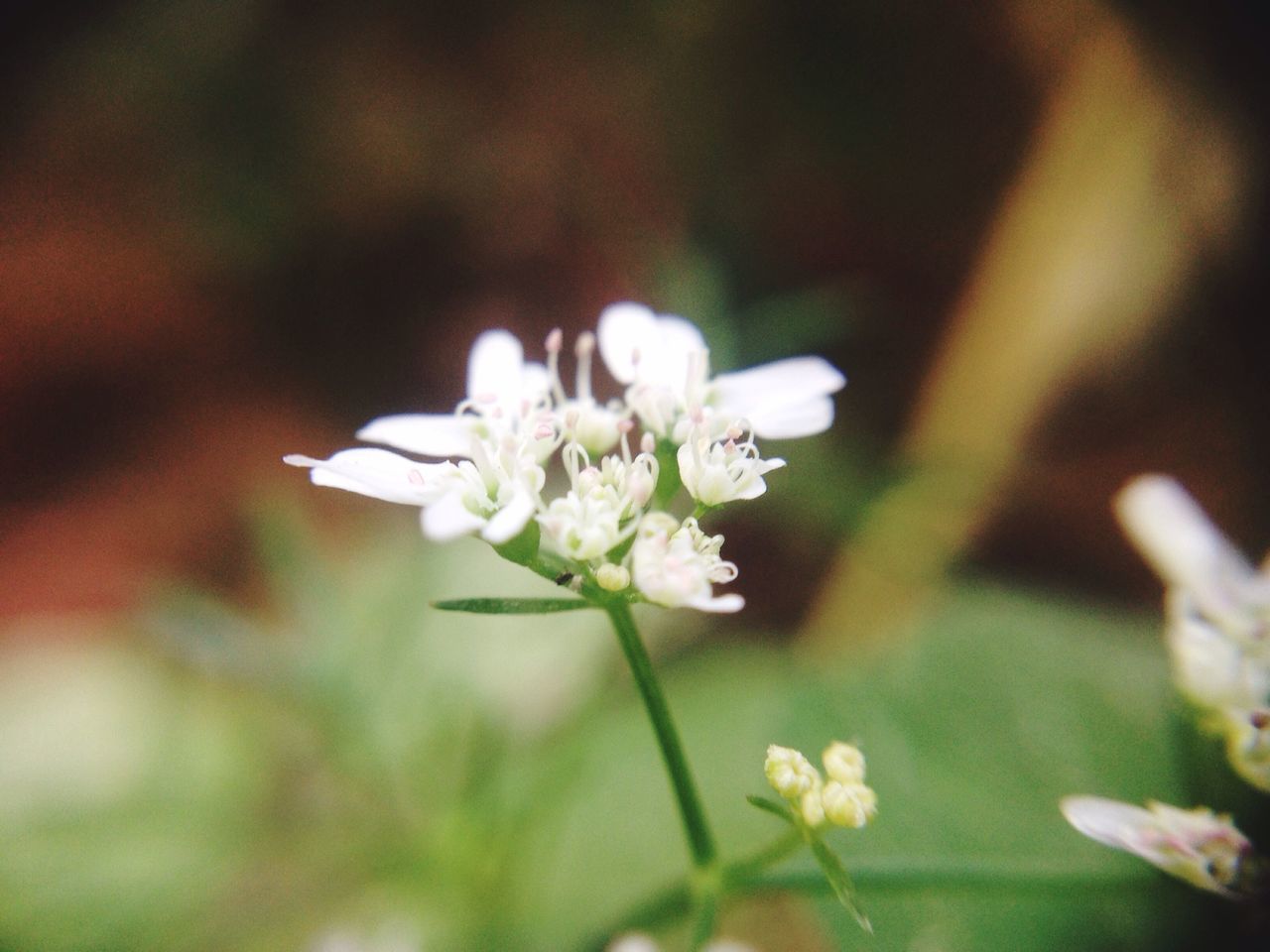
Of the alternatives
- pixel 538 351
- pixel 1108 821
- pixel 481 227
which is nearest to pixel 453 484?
pixel 1108 821

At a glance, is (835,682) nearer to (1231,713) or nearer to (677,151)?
(1231,713)

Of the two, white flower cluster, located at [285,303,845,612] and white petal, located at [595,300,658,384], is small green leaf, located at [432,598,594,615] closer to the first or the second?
white flower cluster, located at [285,303,845,612]

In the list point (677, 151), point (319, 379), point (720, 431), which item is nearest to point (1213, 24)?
point (677, 151)

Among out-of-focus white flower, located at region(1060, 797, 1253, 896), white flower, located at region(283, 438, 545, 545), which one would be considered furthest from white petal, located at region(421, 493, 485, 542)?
out-of-focus white flower, located at region(1060, 797, 1253, 896)

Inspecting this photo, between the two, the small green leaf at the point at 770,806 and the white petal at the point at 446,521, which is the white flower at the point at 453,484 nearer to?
the white petal at the point at 446,521

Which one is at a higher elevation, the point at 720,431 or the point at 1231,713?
the point at 720,431
